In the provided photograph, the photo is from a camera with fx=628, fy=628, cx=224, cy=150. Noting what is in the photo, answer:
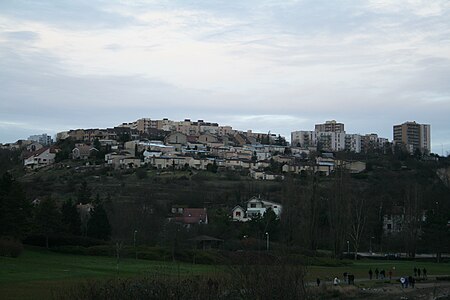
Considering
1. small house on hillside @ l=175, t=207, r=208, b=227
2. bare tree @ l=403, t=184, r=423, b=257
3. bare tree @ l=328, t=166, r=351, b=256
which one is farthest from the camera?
small house on hillside @ l=175, t=207, r=208, b=227

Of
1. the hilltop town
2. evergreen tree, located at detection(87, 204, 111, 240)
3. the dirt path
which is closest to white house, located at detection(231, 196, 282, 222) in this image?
the hilltop town

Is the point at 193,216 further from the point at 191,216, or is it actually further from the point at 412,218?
the point at 412,218

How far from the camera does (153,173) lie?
103 meters

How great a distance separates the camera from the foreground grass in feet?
89.2

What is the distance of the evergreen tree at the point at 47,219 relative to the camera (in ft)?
179

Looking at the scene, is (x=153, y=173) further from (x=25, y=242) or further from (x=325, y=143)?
(x=325, y=143)

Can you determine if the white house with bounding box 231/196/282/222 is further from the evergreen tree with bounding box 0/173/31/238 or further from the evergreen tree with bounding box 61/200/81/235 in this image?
the evergreen tree with bounding box 0/173/31/238

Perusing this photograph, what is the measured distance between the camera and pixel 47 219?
179 feet

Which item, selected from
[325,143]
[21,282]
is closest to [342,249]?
[21,282]

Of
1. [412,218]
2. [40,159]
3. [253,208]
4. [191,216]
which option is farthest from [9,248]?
[40,159]

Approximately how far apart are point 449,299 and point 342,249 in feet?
95.7

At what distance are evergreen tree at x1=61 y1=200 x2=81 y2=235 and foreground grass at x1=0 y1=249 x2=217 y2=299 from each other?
654cm

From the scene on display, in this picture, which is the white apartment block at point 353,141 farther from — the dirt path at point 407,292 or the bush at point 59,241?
the dirt path at point 407,292

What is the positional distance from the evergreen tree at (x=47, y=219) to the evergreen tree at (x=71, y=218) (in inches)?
118
